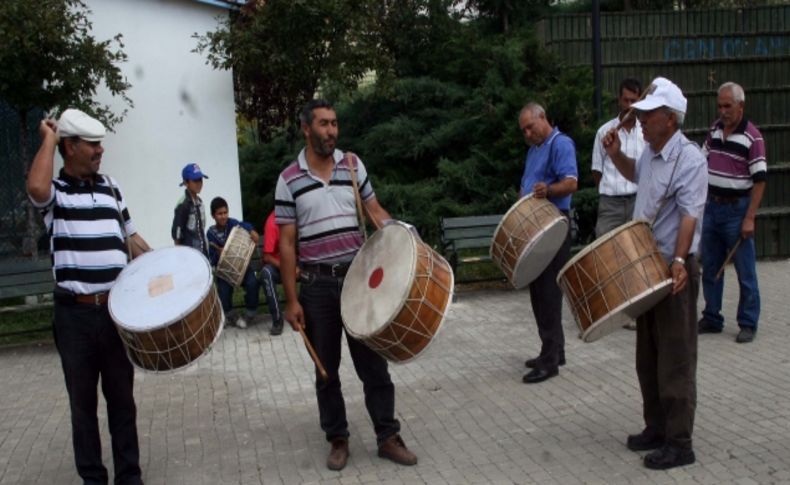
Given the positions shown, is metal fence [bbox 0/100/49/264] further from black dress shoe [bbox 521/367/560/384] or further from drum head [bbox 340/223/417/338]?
drum head [bbox 340/223/417/338]

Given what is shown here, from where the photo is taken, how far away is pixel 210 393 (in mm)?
6715

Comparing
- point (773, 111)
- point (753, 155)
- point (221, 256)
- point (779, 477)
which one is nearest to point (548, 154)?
point (753, 155)

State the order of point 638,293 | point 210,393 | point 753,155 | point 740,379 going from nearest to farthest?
point 638,293
point 740,379
point 210,393
point 753,155

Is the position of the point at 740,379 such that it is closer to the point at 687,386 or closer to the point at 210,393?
the point at 687,386

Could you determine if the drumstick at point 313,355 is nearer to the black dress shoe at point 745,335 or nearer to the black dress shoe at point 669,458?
the black dress shoe at point 669,458

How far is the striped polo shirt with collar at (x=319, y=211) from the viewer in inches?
195

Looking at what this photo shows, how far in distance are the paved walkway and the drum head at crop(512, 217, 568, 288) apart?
85 centimetres

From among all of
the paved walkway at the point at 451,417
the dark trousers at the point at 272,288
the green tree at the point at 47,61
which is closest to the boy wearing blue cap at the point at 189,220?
the dark trousers at the point at 272,288

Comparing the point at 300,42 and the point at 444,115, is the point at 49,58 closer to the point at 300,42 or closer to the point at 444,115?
the point at 300,42

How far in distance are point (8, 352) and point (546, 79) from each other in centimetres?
767

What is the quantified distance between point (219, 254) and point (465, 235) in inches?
110

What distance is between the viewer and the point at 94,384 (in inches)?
185

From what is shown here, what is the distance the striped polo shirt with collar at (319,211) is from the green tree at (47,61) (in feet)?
17.5

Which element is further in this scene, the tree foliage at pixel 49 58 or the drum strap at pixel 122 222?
the tree foliage at pixel 49 58
